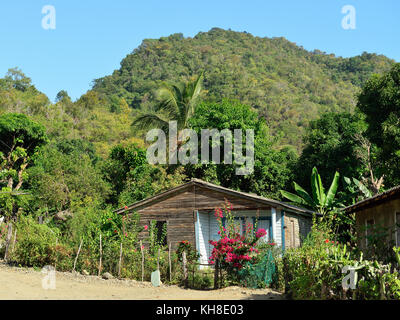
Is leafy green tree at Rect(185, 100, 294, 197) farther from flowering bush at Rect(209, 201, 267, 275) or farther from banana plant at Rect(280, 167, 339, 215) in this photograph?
flowering bush at Rect(209, 201, 267, 275)

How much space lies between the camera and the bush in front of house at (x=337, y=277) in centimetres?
930

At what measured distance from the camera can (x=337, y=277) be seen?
1040 centimetres

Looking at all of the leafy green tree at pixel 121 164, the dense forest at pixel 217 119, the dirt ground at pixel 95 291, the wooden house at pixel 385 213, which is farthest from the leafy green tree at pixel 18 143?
the wooden house at pixel 385 213

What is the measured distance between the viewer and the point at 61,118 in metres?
62.2

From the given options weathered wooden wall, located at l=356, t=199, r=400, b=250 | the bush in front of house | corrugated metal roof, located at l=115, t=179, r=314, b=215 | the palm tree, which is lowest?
the bush in front of house

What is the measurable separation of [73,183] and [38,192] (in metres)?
2.35

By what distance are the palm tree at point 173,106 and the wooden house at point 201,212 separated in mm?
11257

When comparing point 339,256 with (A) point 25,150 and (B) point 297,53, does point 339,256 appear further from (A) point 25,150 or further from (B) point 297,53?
(B) point 297,53

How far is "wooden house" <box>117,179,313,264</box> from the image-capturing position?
2326 cm

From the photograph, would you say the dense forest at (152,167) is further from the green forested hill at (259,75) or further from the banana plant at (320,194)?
the green forested hill at (259,75)

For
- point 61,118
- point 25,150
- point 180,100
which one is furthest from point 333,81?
point 25,150

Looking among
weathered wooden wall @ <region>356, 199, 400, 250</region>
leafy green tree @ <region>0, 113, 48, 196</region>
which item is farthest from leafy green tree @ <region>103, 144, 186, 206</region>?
weathered wooden wall @ <region>356, 199, 400, 250</region>

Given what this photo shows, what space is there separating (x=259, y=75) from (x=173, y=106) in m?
64.6

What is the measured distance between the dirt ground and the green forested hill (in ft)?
157
